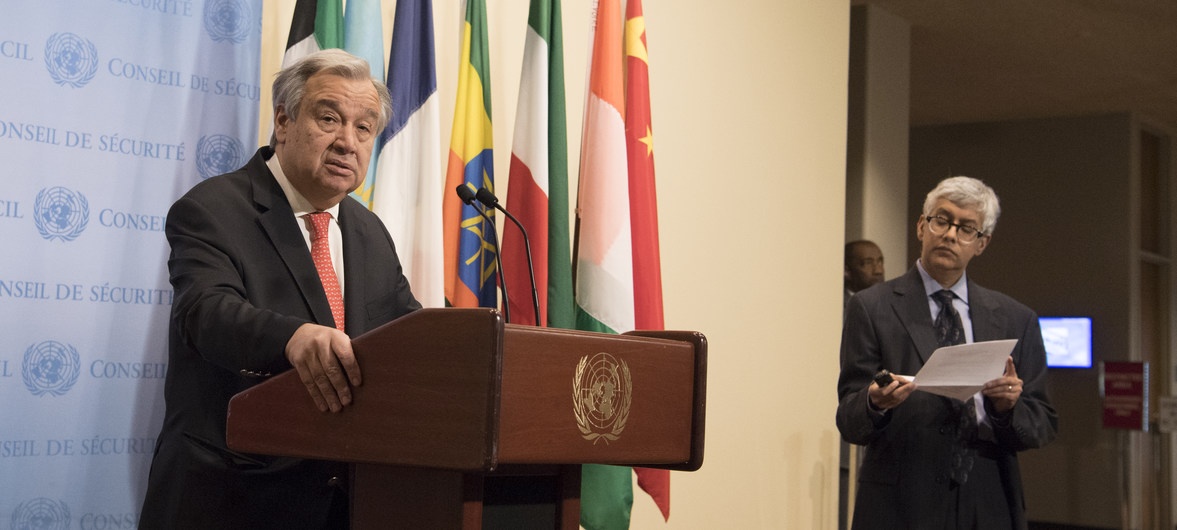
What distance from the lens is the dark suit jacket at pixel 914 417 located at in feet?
9.70

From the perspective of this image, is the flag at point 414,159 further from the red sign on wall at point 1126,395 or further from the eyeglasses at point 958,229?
the red sign on wall at point 1126,395

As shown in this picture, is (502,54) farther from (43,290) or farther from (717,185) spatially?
(43,290)

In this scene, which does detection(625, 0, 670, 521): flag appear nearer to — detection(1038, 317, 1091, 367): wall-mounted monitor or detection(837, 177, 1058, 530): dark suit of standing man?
detection(837, 177, 1058, 530): dark suit of standing man

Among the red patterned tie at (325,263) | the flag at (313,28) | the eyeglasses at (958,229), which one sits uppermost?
the flag at (313,28)

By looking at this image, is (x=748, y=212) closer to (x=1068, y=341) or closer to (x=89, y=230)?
(x=89, y=230)

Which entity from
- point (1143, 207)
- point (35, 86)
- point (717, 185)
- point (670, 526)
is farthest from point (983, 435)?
point (1143, 207)

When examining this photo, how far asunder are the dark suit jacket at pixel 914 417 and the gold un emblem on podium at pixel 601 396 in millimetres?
1437

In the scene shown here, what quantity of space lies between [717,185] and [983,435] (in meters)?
1.92

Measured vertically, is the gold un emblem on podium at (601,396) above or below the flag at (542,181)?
below

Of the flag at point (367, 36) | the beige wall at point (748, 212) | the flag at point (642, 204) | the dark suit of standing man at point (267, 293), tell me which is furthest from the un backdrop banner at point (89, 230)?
the flag at point (642, 204)

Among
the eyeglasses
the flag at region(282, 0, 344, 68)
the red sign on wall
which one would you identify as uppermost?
the flag at region(282, 0, 344, 68)

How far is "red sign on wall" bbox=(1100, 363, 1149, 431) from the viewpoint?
8906mm

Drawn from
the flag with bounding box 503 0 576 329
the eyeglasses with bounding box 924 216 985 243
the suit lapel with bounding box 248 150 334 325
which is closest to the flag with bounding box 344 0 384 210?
the flag with bounding box 503 0 576 329

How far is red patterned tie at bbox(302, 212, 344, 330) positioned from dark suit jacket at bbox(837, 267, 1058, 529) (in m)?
1.55
